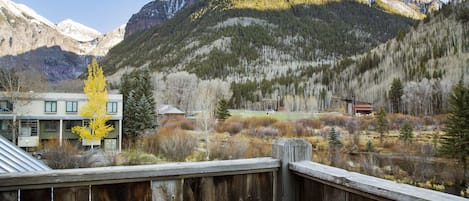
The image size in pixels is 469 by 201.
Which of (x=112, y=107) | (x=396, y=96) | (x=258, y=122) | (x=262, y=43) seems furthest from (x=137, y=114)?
(x=262, y=43)

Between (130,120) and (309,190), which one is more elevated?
(309,190)

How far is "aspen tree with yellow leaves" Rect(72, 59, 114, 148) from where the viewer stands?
22.9 meters

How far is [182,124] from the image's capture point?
34.8 meters

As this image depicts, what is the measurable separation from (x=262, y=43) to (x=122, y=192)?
109 m

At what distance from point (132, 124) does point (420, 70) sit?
168 feet

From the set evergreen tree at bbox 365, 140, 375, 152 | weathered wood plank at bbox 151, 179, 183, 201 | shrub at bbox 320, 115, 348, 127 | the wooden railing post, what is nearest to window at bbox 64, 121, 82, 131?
evergreen tree at bbox 365, 140, 375, 152

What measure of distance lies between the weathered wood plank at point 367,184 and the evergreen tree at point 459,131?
2079 centimetres

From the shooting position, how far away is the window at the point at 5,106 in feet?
72.2

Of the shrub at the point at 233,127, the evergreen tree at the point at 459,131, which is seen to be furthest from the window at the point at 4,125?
the evergreen tree at the point at 459,131

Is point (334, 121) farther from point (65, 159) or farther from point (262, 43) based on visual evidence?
point (262, 43)

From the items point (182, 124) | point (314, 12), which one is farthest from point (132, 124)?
point (314, 12)

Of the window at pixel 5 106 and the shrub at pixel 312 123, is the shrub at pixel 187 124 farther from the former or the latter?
the window at pixel 5 106

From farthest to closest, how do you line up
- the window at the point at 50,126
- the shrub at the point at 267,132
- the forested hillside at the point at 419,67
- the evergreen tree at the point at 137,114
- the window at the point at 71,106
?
1. the forested hillside at the point at 419,67
2. the shrub at the point at 267,132
3. the evergreen tree at the point at 137,114
4. the window at the point at 71,106
5. the window at the point at 50,126

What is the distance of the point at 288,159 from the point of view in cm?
233
